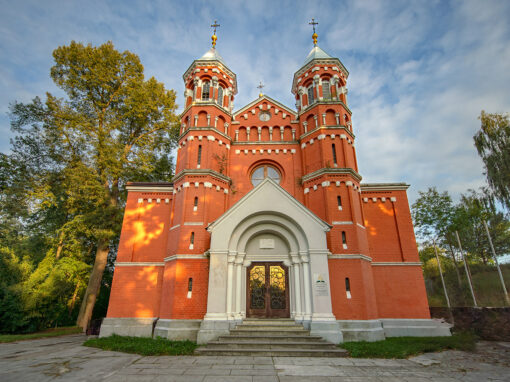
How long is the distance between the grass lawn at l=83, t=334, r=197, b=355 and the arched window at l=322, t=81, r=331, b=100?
48.9 ft

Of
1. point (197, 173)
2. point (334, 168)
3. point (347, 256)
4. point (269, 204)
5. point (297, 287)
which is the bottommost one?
point (297, 287)

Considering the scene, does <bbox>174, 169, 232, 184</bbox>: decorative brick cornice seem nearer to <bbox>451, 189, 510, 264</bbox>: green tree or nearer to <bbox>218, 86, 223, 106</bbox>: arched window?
<bbox>218, 86, 223, 106</bbox>: arched window

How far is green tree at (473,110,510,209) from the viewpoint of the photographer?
2175 cm

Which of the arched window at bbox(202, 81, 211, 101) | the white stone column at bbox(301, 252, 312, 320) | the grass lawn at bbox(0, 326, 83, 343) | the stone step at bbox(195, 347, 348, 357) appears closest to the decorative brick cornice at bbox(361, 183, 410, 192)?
the white stone column at bbox(301, 252, 312, 320)

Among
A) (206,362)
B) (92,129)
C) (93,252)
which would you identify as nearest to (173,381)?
(206,362)

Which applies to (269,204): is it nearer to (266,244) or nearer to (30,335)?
(266,244)

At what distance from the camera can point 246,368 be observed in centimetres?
748

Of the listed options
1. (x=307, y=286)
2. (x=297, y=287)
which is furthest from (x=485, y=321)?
(x=297, y=287)

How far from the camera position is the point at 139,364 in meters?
7.97

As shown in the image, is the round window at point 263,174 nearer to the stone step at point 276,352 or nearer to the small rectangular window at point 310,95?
the small rectangular window at point 310,95

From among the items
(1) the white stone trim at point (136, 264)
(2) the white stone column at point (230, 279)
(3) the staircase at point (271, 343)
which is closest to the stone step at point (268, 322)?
(3) the staircase at point (271, 343)

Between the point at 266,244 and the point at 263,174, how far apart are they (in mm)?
4755

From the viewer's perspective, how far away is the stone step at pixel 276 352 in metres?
9.09

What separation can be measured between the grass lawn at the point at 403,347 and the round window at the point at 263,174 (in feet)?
30.2
